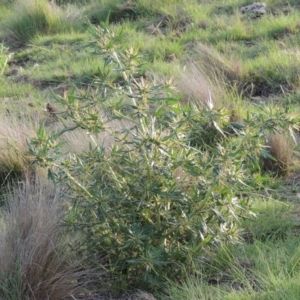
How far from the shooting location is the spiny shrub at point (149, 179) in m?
3.72

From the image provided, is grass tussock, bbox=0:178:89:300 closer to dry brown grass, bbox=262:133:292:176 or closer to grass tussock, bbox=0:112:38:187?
grass tussock, bbox=0:112:38:187

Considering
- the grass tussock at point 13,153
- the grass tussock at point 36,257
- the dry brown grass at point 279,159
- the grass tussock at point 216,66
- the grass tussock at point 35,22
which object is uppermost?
the grass tussock at point 36,257

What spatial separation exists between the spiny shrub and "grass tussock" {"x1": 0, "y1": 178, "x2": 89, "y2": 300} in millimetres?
166

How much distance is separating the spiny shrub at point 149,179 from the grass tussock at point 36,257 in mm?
166

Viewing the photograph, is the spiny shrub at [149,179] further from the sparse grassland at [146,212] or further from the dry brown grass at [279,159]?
the dry brown grass at [279,159]

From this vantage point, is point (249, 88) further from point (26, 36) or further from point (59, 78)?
point (26, 36)

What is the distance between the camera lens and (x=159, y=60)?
8172 millimetres

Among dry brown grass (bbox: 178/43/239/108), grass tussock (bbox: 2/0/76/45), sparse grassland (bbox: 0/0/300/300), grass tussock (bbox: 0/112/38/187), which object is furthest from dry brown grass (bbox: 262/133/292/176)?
grass tussock (bbox: 2/0/76/45)

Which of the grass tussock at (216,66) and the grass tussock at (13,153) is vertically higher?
the grass tussock at (13,153)

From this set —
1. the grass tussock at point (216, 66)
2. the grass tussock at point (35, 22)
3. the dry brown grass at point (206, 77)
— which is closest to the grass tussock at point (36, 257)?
the dry brown grass at point (206, 77)

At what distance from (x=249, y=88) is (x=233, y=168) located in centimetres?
351

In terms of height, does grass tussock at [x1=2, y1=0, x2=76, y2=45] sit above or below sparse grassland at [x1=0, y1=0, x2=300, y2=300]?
below

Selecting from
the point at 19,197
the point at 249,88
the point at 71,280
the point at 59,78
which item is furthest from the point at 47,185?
the point at 59,78

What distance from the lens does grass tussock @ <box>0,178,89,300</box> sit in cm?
379
